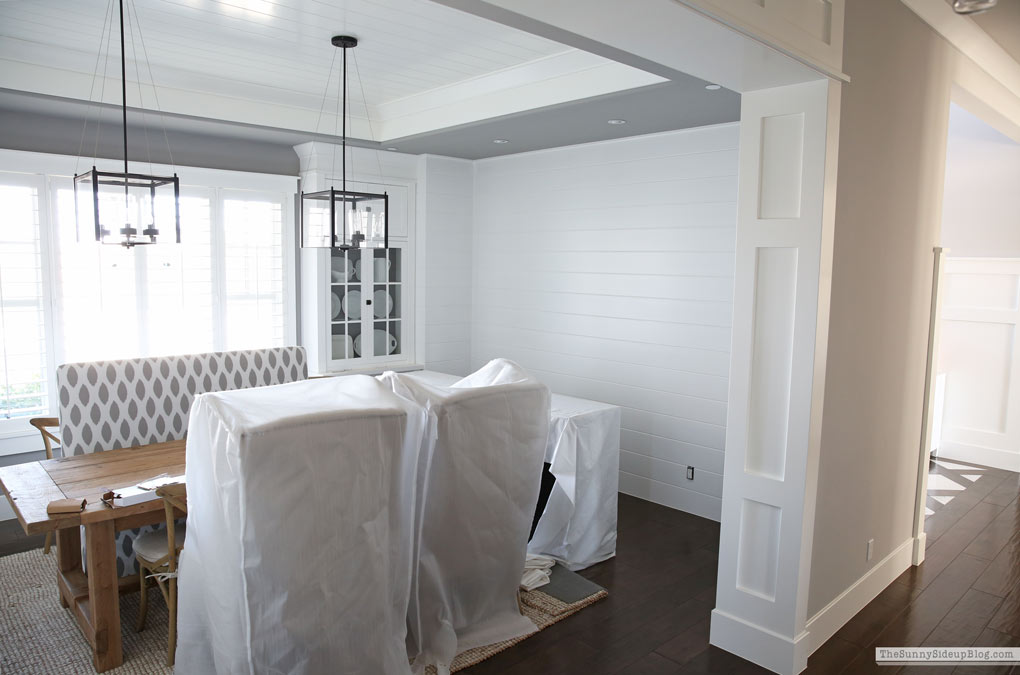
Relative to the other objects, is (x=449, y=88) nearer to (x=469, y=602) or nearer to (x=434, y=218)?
(x=434, y=218)

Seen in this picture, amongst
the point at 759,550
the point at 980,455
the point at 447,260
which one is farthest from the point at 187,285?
the point at 980,455

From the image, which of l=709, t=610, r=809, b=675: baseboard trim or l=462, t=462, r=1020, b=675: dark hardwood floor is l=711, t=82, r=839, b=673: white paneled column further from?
l=462, t=462, r=1020, b=675: dark hardwood floor

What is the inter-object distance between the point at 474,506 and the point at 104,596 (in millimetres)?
1526

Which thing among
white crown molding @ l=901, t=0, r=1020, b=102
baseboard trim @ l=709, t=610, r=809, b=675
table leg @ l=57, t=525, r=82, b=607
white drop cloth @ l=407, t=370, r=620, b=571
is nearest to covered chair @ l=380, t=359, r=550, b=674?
white drop cloth @ l=407, t=370, r=620, b=571

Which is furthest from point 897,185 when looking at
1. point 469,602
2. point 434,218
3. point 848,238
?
point 434,218

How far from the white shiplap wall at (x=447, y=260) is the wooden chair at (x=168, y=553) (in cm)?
317

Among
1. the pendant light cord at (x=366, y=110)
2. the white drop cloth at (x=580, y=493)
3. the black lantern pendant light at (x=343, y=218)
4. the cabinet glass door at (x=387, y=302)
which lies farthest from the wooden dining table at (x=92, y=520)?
the cabinet glass door at (x=387, y=302)

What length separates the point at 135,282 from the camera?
4781 mm

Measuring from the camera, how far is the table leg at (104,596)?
2.70 m

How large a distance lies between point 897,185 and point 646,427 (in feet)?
7.50

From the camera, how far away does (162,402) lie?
3898mm

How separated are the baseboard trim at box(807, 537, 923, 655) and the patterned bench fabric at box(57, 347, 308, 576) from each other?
3111 millimetres

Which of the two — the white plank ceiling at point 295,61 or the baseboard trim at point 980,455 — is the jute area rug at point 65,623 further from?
the baseboard trim at point 980,455

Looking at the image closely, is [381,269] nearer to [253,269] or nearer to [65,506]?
[253,269]
